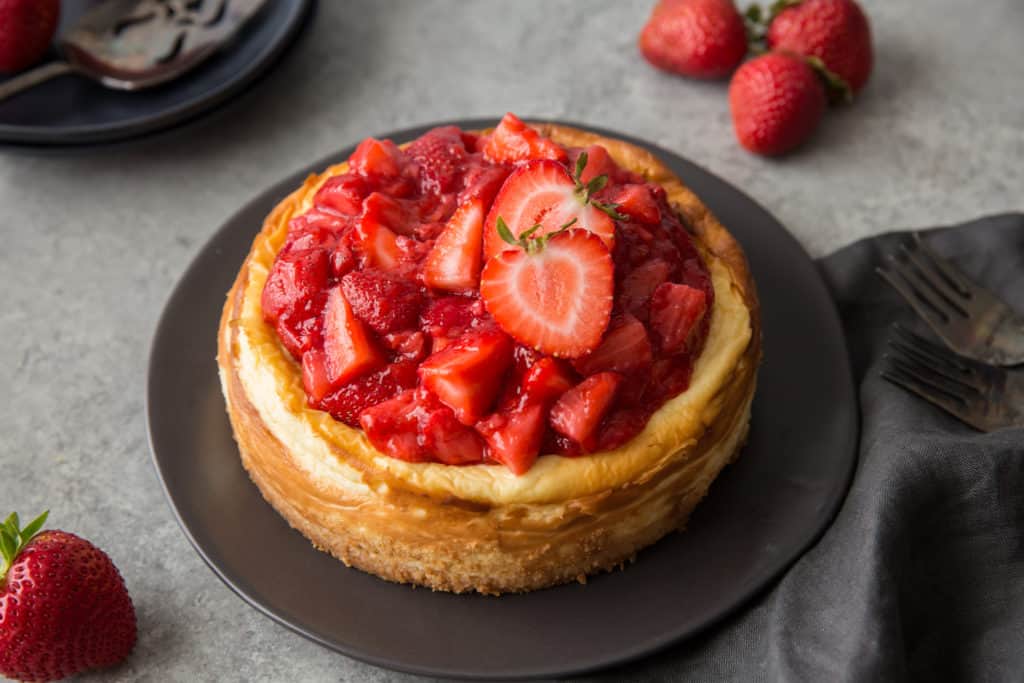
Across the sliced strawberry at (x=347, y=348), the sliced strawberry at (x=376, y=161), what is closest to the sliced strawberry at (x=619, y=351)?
the sliced strawberry at (x=347, y=348)

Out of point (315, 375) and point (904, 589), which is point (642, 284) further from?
point (904, 589)

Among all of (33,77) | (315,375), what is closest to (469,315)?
(315,375)

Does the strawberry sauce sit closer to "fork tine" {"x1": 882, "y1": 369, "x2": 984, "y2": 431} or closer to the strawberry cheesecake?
the strawberry cheesecake

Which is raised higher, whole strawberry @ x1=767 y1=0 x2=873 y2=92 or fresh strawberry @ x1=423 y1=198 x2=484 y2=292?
fresh strawberry @ x1=423 y1=198 x2=484 y2=292

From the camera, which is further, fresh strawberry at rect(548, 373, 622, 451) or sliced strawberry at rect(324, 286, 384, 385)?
sliced strawberry at rect(324, 286, 384, 385)

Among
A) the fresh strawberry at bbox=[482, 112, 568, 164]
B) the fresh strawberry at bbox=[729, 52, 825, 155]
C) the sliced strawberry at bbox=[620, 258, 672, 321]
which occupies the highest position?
the fresh strawberry at bbox=[482, 112, 568, 164]

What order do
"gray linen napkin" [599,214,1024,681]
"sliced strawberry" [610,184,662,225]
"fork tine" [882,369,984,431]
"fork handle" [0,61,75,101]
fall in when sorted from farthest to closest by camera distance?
"fork handle" [0,61,75,101] < "fork tine" [882,369,984,431] < "sliced strawberry" [610,184,662,225] < "gray linen napkin" [599,214,1024,681]

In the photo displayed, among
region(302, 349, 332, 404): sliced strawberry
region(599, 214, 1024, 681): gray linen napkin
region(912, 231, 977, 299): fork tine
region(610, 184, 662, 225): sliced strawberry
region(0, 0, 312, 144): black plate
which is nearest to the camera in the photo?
region(599, 214, 1024, 681): gray linen napkin

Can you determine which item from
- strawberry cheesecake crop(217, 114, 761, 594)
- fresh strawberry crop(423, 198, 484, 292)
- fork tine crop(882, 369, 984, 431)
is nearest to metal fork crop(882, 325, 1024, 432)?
fork tine crop(882, 369, 984, 431)
